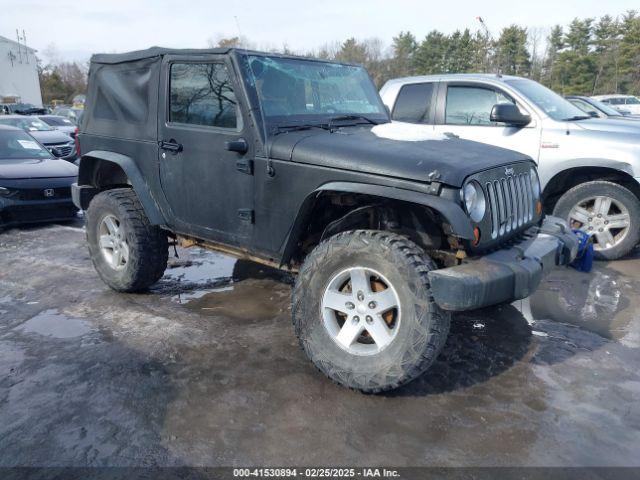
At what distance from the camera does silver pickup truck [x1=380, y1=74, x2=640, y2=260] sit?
5.47 metres

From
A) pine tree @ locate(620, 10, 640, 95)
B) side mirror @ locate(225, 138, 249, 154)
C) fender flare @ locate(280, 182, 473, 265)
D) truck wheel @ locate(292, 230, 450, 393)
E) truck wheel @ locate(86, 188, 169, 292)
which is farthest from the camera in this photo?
pine tree @ locate(620, 10, 640, 95)

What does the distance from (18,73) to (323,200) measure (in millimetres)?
66303

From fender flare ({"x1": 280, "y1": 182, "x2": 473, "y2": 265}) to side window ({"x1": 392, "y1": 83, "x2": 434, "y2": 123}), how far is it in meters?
3.63

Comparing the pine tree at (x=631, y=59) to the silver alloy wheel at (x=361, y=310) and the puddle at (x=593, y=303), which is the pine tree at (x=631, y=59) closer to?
the puddle at (x=593, y=303)

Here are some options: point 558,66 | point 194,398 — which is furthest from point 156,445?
point 558,66

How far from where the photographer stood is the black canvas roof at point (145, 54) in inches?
152

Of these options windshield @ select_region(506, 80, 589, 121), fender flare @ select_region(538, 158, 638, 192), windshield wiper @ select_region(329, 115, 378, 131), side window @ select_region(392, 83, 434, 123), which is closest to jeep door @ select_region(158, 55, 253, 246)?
windshield wiper @ select_region(329, 115, 378, 131)

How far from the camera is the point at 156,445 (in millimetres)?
2654

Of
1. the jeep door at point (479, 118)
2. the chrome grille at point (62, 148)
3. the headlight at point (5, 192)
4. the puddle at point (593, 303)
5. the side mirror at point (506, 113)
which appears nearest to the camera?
the puddle at point (593, 303)

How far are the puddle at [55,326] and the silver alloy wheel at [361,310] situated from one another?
210 centimetres

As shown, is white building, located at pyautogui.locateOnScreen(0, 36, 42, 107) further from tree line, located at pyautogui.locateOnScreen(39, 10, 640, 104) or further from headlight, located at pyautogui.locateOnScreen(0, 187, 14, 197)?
headlight, located at pyautogui.locateOnScreen(0, 187, 14, 197)

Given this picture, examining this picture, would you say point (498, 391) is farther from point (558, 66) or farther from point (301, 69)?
point (558, 66)

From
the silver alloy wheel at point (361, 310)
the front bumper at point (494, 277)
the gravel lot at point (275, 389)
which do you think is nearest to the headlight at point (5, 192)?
the gravel lot at point (275, 389)

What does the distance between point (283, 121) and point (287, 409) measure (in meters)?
1.95
